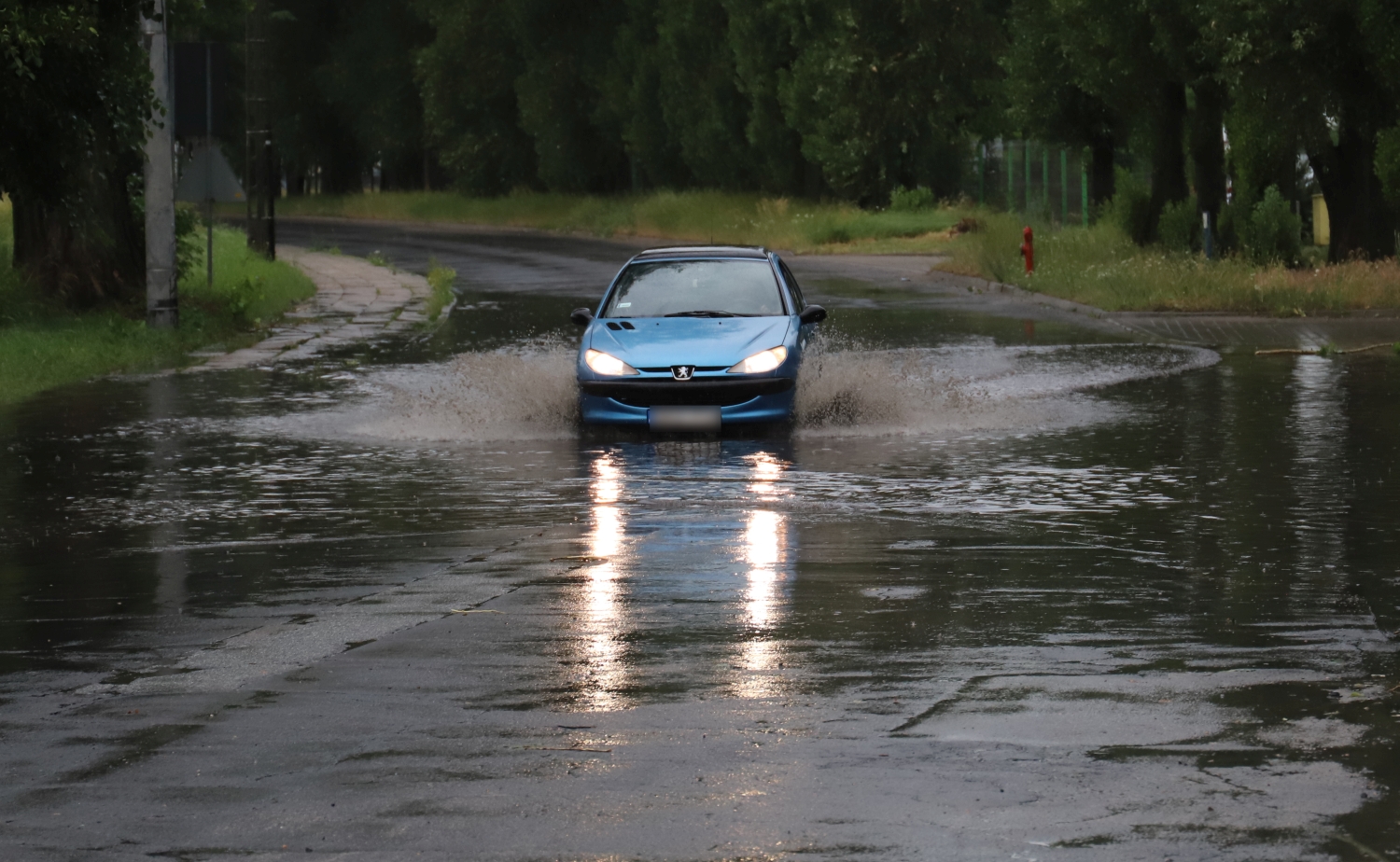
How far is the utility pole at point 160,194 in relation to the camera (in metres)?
23.1

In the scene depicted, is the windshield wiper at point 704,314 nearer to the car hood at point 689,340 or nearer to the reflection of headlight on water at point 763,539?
the car hood at point 689,340

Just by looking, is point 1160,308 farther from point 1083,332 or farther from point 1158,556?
point 1158,556

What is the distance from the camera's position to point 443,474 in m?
13.4

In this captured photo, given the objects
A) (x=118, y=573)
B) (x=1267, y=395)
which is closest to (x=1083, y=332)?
(x=1267, y=395)

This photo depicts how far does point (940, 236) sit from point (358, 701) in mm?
43221

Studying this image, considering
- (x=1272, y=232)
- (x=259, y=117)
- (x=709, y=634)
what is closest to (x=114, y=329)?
(x=259, y=117)

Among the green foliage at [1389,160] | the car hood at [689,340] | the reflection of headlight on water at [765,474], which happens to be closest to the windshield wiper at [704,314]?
the car hood at [689,340]

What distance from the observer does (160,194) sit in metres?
23.4

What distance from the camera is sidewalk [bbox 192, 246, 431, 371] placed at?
23078mm

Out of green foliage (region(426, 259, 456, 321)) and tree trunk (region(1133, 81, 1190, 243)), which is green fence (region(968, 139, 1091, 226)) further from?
green foliage (region(426, 259, 456, 321))

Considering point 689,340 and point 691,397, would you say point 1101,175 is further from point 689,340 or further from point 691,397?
point 691,397

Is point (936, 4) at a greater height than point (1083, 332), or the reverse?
point (936, 4)

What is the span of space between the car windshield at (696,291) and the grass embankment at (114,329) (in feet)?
18.8

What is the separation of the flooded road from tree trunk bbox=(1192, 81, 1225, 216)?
1966 cm
